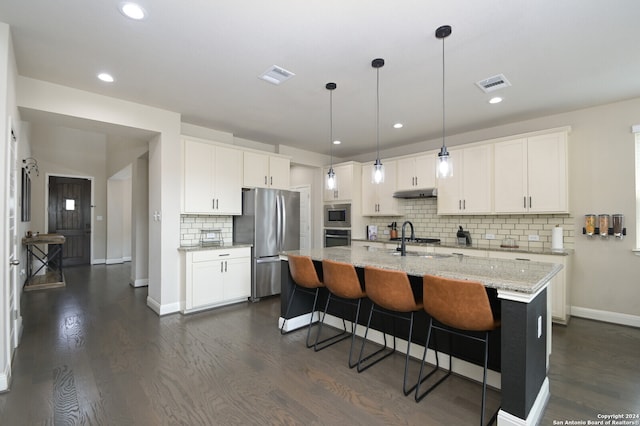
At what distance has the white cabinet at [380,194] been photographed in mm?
5512

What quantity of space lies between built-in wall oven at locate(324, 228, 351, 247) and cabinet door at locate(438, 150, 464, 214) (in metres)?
1.76

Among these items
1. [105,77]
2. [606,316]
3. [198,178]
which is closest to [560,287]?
[606,316]

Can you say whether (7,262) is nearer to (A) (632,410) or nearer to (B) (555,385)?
(B) (555,385)

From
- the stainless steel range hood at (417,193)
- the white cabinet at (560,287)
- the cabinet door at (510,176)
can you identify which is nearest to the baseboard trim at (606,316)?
the white cabinet at (560,287)

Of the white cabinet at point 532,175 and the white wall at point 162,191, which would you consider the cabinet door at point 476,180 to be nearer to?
the white cabinet at point 532,175

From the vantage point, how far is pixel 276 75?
298 cm

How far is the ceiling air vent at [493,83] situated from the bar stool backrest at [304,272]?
8.41ft

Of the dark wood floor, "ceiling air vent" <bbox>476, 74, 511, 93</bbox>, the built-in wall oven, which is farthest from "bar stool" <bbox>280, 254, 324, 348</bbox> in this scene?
the built-in wall oven

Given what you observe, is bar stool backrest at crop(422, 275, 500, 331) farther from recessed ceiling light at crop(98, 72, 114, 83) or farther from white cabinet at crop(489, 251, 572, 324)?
recessed ceiling light at crop(98, 72, 114, 83)

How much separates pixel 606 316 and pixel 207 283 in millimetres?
5140

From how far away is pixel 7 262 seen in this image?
90.7 inches

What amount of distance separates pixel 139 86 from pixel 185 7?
1599 millimetres

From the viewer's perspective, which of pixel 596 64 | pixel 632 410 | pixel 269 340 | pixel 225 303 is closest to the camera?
pixel 632 410

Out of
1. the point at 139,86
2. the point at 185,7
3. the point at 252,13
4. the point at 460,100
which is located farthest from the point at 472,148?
the point at 139,86
